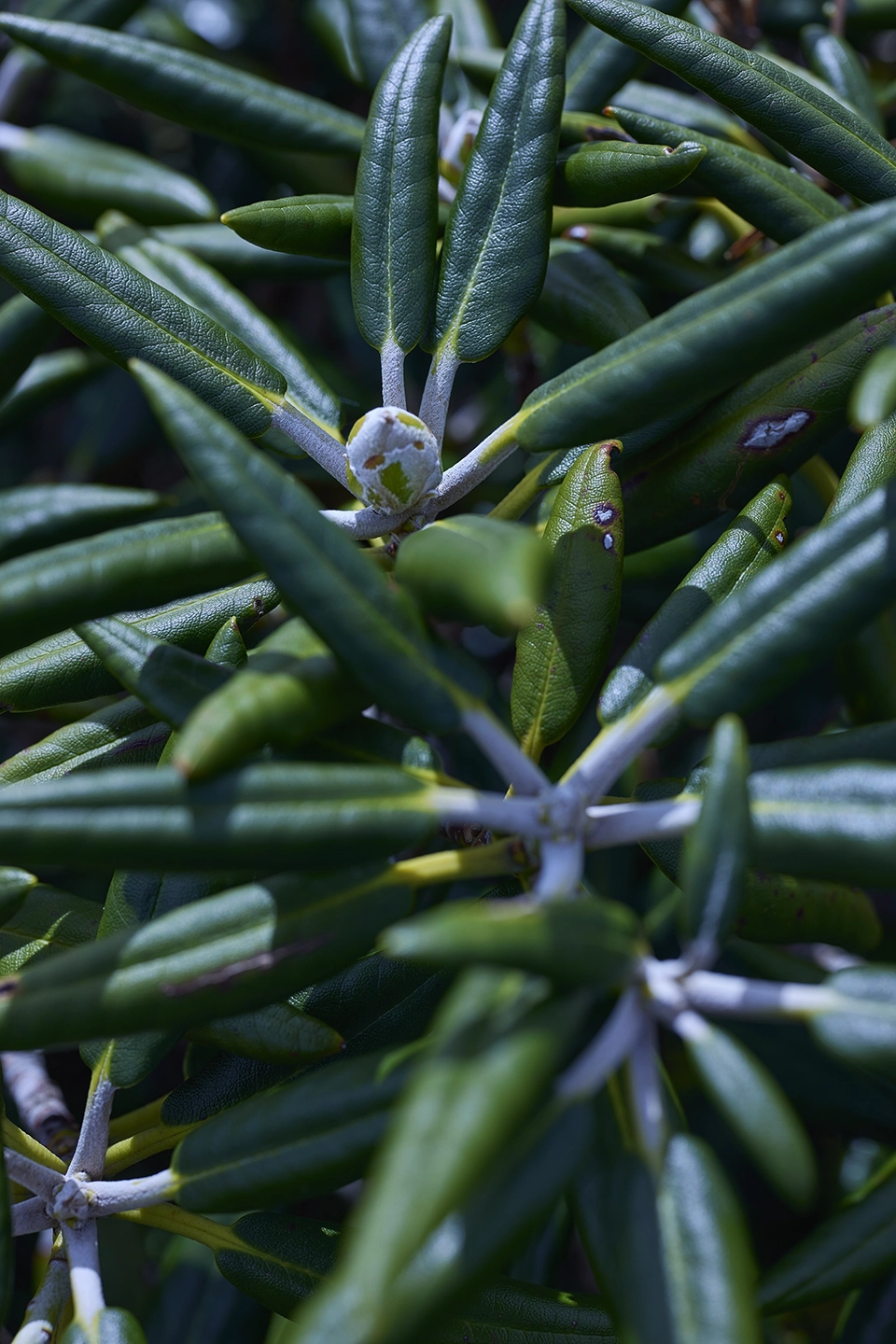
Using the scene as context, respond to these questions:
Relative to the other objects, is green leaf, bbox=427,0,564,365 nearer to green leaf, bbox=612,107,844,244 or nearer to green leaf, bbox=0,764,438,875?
green leaf, bbox=612,107,844,244

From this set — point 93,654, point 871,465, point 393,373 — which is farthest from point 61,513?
point 871,465

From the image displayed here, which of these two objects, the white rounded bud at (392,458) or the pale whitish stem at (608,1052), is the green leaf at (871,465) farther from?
the pale whitish stem at (608,1052)

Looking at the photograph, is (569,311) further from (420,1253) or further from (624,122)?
(420,1253)

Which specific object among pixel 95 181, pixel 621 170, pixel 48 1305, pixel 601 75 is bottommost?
pixel 48 1305

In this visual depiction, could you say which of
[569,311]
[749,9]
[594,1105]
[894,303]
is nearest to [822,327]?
[894,303]

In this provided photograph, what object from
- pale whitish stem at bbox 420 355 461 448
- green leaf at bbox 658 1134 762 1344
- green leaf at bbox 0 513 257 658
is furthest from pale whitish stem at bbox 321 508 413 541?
green leaf at bbox 658 1134 762 1344

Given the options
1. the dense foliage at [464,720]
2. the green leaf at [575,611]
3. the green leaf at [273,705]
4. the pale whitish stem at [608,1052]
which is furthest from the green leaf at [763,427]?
the pale whitish stem at [608,1052]

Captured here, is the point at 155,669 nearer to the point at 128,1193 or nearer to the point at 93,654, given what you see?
the point at 93,654
